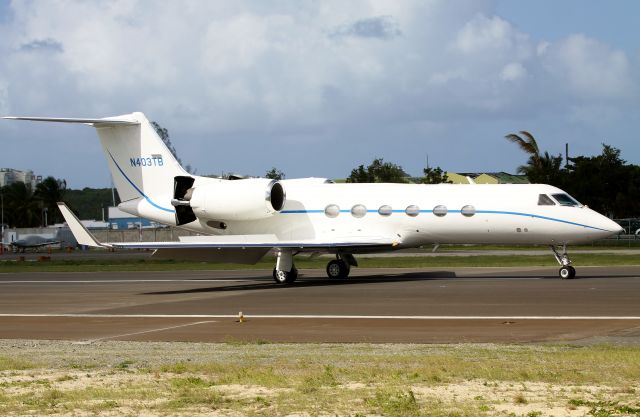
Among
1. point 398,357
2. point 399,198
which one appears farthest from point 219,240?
point 398,357

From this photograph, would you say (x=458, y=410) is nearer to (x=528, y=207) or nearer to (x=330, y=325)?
(x=330, y=325)

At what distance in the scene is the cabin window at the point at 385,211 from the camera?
30.1 metres

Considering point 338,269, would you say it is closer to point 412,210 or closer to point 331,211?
point 331,211

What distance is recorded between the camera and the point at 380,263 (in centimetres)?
4166

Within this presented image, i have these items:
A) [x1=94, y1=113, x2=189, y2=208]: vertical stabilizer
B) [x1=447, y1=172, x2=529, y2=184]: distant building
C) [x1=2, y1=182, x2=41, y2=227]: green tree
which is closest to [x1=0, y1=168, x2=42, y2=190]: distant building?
[x1=2, y1=182, x2=41, y2=227]: green tree

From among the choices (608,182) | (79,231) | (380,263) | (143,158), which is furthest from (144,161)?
(608,182)

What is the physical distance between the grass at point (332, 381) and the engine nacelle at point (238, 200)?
16402 millimetres

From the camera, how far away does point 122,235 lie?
77.1m

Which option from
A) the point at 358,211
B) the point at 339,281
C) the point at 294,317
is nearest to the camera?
the point at 294,317

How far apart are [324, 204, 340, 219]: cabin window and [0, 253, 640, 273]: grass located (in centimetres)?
889

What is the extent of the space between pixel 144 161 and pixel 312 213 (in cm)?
619

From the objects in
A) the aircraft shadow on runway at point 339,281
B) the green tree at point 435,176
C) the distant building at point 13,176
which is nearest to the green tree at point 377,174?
the green tree at point 435,176

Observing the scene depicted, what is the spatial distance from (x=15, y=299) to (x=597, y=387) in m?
19.5

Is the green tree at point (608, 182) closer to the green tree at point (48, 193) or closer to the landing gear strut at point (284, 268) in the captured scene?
the landing gear strut at point (284, 268)
